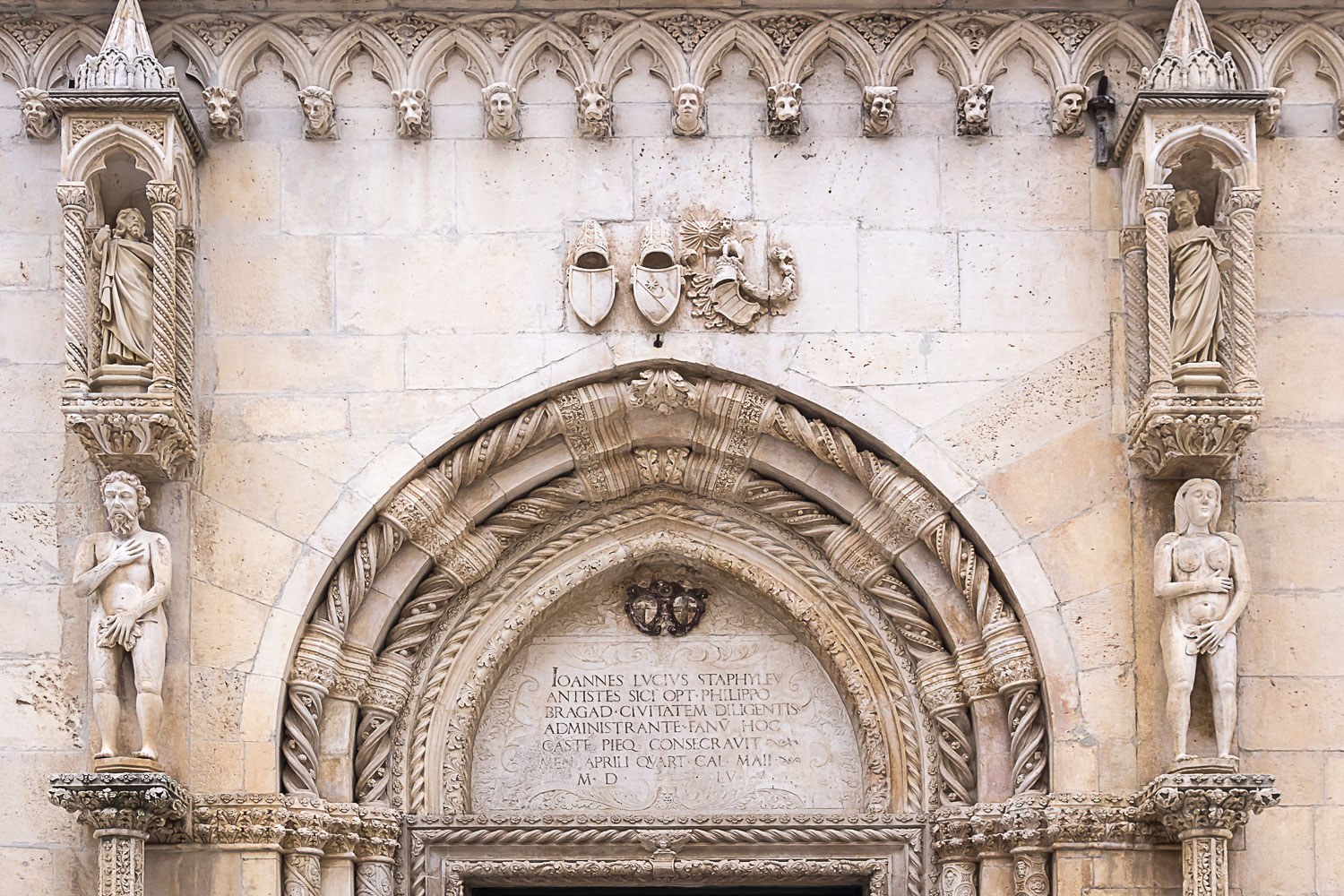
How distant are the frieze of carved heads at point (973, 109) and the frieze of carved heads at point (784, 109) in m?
0.74

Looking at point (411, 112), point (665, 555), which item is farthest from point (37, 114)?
point (665, 555)

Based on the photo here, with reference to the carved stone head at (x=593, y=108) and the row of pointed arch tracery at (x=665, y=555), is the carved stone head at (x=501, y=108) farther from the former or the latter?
the row of pointed arch tracery at (x=665, y=555)

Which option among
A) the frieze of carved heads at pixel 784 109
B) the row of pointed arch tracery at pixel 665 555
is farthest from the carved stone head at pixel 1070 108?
the row of pointed arch tracery at pixel 665 555

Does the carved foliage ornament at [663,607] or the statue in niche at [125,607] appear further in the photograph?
the carved foliage ornament at [663,607]

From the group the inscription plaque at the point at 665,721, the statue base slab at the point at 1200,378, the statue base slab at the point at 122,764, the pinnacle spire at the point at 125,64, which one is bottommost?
the statue base slab at the point at 122,764

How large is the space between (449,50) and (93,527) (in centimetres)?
273

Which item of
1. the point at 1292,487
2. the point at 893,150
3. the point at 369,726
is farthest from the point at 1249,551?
the point at 369,726

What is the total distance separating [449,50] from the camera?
10.7m

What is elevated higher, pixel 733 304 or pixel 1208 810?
pixel 733 304

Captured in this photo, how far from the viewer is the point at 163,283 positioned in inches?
392

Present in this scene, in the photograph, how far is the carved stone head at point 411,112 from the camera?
34.4ft

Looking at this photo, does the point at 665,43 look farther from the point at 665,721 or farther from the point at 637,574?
the point at 665,721

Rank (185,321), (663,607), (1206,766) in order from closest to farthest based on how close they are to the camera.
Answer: (1206,766) < (185,321) < (663,607)

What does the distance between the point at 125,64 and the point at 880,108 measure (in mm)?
3390
